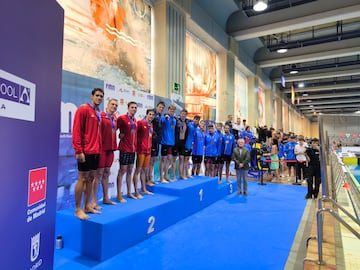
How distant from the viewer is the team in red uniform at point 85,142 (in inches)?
115

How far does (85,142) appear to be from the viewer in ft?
9.77

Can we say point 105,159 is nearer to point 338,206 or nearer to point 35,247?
point 35,247

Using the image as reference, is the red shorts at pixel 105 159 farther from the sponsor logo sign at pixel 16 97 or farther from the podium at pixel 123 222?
the sponsor logo sign at pixel 16 97

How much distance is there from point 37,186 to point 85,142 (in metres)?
1.67

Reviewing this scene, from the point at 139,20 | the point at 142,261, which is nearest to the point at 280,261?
the point at 142,261

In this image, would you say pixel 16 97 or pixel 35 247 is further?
pixel 35 247

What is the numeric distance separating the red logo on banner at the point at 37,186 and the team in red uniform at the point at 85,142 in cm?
153

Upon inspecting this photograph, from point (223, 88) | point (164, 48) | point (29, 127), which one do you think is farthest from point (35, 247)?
point (223, 88)

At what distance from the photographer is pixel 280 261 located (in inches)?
112

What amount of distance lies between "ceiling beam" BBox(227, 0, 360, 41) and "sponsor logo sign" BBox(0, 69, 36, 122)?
940cm

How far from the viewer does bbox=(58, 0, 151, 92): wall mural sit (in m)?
4.54

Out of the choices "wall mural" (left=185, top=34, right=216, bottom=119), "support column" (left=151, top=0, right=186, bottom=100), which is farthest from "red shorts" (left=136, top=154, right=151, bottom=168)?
"wall mural" (left=185, top=34, right=216, bottom=119)

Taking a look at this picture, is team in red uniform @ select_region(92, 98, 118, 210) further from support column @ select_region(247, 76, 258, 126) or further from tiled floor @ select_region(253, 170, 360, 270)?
support column @ select_region(247, 76, 258, 126)

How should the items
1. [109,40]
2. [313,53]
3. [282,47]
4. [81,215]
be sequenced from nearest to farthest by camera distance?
1. [81,215]
2. [109,40]
3. [282,47]
4. [313,53]
